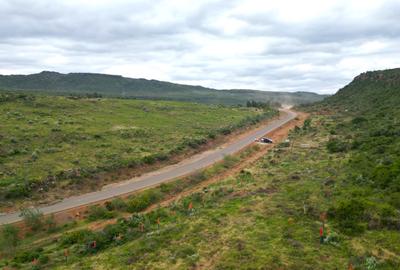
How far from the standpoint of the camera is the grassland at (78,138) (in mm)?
32250

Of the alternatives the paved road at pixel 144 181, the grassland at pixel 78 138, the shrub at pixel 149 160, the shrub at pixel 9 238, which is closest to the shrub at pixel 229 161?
the paved road at pixel 144 181

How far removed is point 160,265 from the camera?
1480cm

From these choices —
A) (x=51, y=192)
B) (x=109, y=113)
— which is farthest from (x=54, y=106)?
(x=51, y=192)

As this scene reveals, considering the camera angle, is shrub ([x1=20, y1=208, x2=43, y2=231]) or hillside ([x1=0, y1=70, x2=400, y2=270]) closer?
hillside ([x1=0, y1=70, x2=400, y2=270])

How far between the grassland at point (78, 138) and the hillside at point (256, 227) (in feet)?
25.2

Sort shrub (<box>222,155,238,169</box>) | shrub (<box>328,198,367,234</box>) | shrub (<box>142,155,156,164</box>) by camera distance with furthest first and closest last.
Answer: shrub (<box>142,155,156,164</box>) < shrub (<box>222,155,238,169</box>) < shrub (<box>328,198,367,234</box>)

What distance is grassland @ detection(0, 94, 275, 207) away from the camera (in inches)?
1270

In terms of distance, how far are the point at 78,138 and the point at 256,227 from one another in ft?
112

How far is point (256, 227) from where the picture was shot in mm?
17703

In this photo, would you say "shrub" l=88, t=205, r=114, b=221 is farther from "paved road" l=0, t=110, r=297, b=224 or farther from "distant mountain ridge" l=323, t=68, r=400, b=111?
"distant mountain ridge" l=323, t=68, r=400, b=111

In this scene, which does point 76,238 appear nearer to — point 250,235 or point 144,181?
point 250,235

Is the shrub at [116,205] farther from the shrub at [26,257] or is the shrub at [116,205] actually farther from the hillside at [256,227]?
the shrub at [26,257]

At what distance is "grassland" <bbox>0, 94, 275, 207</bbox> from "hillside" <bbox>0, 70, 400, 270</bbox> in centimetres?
768

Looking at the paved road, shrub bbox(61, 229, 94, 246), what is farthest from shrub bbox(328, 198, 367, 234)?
the paved road
